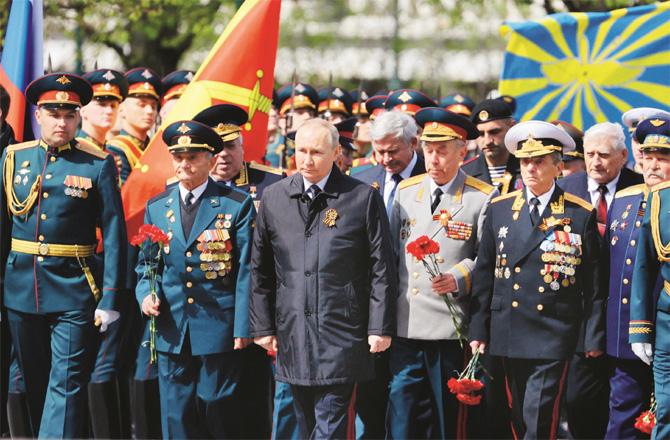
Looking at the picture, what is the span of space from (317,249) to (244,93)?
9.75ft

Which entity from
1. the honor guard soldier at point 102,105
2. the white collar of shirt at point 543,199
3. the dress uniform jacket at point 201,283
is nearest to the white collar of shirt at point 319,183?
the dress uniform jacket at point 201,283

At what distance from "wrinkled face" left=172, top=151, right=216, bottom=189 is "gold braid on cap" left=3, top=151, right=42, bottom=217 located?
0.96 metres

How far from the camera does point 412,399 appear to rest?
27.0 feet

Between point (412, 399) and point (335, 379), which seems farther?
point (412, 399)

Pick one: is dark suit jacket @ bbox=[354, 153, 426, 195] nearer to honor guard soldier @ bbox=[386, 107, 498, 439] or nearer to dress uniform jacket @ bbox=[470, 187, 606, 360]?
honor guard soldier @ bbox=[386, 107, 498, 439]

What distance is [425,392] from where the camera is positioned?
8.27m

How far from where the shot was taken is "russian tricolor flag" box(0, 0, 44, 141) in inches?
393

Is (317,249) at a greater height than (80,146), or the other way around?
(80,146)

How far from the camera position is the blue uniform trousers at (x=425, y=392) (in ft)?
26.9

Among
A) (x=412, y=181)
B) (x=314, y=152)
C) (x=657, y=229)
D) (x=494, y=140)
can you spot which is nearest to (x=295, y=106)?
(x=494, y=140)

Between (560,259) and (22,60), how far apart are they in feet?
15.9

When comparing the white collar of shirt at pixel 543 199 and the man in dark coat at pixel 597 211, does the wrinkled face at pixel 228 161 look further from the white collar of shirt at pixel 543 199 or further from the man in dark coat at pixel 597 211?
the man in dark coat at pixel 597 211

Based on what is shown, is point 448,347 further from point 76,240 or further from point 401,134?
point 76,240

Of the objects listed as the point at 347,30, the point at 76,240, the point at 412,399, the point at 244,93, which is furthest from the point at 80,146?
the point at 347,30
